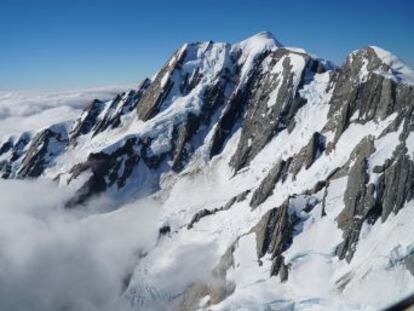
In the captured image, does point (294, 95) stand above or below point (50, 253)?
above

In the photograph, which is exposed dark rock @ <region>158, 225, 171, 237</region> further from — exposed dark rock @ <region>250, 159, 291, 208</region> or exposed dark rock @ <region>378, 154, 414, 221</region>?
exposed dark rock @ <region>378, 154, 414, 221</region>

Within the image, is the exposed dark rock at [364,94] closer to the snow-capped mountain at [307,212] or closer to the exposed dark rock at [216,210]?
Result: the snow-capped mountain at [307,212]

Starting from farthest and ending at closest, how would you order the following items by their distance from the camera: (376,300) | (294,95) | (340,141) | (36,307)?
(294,95), (36,307), (340,141), (376,300)

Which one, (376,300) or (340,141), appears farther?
(340,141)

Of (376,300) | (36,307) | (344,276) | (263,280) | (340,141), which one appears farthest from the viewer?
(36,307)

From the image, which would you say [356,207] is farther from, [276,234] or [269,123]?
[269,123]

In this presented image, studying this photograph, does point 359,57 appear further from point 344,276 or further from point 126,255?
point 126,255

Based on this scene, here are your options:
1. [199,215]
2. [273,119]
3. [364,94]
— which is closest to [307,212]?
[364,94]

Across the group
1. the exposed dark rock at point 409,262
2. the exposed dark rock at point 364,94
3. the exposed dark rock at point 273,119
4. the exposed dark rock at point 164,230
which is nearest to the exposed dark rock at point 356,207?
the exposed dark rock at point 409,262

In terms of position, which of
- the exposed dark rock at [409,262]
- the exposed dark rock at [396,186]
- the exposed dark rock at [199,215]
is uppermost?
the exposed dark rock at [396,186]

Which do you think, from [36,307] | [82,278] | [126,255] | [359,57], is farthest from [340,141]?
[36,307]
